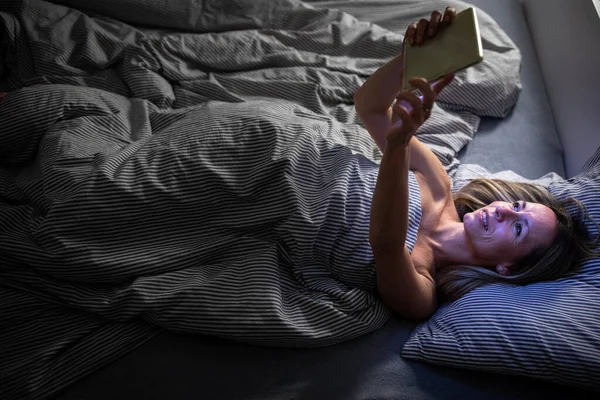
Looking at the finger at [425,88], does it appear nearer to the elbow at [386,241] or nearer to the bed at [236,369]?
the elbow at [386,241]

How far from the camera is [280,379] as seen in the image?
0.99 metres

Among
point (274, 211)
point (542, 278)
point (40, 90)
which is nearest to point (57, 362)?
point (274, 211)

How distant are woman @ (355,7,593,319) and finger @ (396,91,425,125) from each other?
A: 41 mm

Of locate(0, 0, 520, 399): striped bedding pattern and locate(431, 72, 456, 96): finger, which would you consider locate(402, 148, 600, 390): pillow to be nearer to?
locate(0, 0, 520, 399): striped bedding pattern

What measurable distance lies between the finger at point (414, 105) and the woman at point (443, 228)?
0.14 ft

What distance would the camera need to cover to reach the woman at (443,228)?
3.15 feet

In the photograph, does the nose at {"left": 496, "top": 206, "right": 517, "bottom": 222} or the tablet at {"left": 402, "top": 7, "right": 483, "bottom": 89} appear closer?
the tablet at {"left": 402, "top": 7, "right": 483, "bottom": 89}

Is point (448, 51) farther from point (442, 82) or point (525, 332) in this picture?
point (525, 332)

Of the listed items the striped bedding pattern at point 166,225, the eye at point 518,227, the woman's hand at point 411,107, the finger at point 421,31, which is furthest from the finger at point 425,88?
the eye at point 518,227

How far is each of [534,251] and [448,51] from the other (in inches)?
19.4

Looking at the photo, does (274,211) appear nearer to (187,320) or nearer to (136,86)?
(187,320)

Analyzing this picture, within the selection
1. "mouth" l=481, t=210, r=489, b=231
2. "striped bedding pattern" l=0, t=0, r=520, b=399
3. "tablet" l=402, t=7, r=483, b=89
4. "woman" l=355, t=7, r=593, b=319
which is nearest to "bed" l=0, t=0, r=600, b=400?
"striped bedding pattern" l=0, t=0, r=520, b=399

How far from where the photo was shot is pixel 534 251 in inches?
44.4

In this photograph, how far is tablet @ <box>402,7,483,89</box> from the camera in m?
0.86
